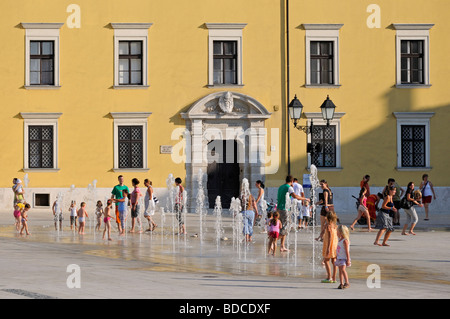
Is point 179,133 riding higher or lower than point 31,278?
higher

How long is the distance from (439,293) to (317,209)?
69.8 feet

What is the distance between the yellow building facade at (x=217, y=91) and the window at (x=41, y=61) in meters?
0.05

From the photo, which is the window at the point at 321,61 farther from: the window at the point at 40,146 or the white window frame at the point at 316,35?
the window at the point at 40,146

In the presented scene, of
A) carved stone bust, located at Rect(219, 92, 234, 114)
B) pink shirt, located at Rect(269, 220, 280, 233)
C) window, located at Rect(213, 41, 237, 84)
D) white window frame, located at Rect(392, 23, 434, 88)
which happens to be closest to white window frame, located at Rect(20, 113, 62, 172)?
carved stone bust, located at Rect(219, 92, 234, 114)

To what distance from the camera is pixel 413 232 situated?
26.5 m

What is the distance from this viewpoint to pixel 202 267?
1756cm

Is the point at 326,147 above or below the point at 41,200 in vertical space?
above

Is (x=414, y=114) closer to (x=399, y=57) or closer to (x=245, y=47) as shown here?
(x=399, y=57)

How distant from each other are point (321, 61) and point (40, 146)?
1081 centimetres

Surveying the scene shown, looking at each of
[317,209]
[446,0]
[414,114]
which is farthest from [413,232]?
[446,0]

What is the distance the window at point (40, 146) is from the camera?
36125mm

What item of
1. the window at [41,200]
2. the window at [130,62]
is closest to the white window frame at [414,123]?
the window at [130,62]

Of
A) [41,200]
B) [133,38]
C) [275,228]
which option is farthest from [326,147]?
[275,228]

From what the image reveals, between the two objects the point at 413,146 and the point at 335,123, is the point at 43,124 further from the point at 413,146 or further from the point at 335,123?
the point at 413,146
